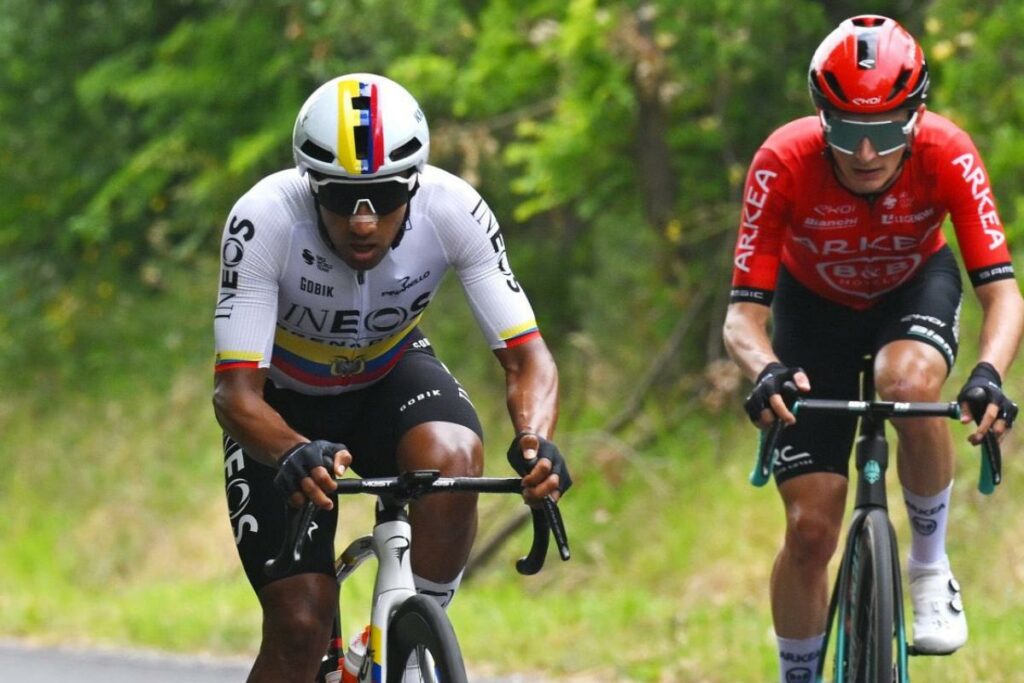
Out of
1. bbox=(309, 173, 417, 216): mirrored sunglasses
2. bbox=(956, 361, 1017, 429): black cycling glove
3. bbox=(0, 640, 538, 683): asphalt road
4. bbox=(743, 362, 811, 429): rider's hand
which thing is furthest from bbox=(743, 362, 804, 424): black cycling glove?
bbox=(0, 640, 538, 683): asphalt road

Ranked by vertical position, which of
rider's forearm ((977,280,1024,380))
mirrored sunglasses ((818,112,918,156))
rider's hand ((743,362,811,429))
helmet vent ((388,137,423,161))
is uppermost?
mirrored sunglasses ((818,112,918,156))

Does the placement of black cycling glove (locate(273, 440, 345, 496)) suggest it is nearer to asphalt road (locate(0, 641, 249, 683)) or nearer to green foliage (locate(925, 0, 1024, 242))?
asphalt road (locate(0, 641, 249, 683))

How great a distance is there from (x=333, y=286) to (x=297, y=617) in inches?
35.3

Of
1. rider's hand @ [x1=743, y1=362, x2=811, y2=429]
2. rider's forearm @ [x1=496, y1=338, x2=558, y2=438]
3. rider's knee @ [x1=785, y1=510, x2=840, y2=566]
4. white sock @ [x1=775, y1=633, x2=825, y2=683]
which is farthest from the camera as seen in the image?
white sock @ [x1=775, y1=633, x2=825, y2=683]

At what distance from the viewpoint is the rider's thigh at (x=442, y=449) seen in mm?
4914

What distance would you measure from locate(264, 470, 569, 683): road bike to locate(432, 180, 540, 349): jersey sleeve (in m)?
0.54

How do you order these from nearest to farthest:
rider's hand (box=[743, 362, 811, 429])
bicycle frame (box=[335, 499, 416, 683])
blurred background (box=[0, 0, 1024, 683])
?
bicycle frame (box=[335, 499, 416, 683]) < rider's hand (box=[743, 362, 811, 429]) < blurred background (box=[0, 0, 1024, 683])

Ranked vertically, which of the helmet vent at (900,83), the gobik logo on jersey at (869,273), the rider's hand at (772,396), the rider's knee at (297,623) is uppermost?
the helmet vent at (900,83)

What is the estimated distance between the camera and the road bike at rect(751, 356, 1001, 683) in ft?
17.1

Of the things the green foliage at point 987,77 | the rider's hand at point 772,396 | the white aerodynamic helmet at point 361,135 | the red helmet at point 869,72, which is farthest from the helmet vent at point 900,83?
the green foliage at point 987,77

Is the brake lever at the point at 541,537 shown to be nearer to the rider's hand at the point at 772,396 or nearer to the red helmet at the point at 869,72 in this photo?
the rider's hand at the point at 772,396

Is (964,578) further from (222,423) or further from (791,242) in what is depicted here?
(222,423)

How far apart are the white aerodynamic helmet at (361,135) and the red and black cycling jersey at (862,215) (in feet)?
5.02

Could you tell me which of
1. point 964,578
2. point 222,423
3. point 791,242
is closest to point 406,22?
point 964,578
